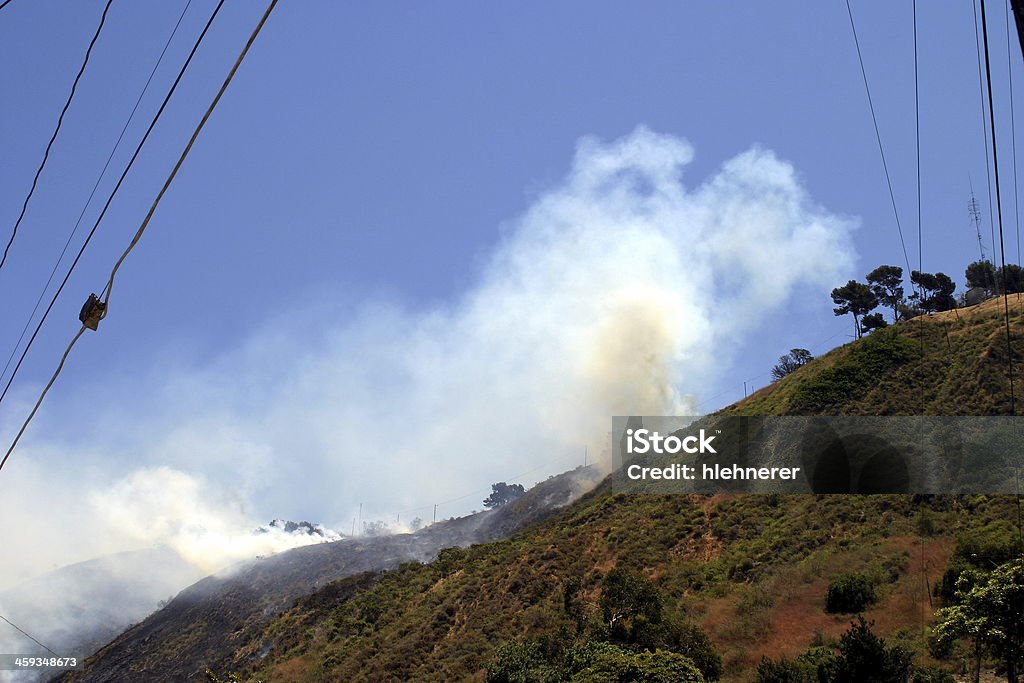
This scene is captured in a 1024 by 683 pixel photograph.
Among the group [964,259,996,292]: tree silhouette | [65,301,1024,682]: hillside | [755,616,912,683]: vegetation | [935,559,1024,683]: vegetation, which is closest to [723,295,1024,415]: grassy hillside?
[65,301,1024,682]: hillside

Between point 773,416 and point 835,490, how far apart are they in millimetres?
16081

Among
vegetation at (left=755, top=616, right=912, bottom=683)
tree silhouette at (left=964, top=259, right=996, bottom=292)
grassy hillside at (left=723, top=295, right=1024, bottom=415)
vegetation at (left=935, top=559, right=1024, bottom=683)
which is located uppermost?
tree silhouette at (left=964, top=259, right=996, bottom=292)

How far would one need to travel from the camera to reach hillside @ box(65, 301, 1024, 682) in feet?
135

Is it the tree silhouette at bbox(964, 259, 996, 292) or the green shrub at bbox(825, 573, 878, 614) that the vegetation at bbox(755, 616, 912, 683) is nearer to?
the green shrub at bbox(825, 573, 878, 614)

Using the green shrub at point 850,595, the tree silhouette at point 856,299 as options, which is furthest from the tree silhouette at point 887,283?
the green shrub at point 850,595

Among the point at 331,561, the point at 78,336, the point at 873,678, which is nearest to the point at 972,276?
the point at 331,561

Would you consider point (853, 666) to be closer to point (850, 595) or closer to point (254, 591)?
point (850, 595)

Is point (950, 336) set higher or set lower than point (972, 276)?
lower

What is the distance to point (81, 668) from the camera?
77.0 m

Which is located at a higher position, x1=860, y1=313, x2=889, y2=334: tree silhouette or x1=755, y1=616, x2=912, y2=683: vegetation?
x1=860, y1=313, x2=889, y2=334: tree silhouette

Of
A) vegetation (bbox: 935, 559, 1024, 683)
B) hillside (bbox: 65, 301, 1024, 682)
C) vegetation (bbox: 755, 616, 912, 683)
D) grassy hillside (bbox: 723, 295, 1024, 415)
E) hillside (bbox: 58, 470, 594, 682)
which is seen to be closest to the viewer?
vegetation (bbox: 935, 559, 1024, 683)

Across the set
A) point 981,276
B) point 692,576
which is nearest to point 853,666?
point 692,576

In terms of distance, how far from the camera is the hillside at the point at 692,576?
1622 inches

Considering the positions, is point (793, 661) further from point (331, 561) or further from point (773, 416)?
point (331, 561)
